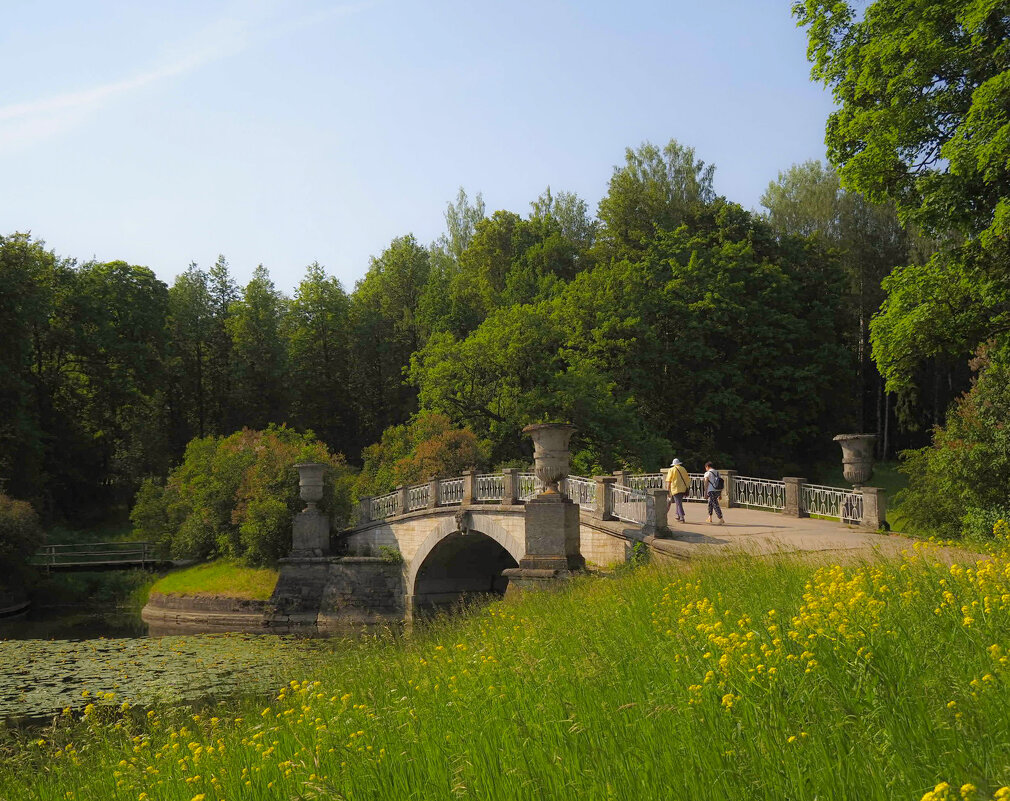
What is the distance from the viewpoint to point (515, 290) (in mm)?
42344

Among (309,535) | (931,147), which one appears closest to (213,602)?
(309,535)

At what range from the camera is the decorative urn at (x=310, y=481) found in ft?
90.2

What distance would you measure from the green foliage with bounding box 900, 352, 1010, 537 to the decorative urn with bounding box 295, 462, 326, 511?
16874 millimetres

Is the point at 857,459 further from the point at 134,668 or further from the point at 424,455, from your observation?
the point at 134,668

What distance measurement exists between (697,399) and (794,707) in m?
34.7

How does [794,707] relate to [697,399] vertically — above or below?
below

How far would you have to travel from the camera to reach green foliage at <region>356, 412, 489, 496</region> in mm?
28172

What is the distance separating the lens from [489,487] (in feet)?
78.0

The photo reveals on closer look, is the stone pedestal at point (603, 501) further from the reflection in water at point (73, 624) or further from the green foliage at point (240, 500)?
the reflection in water at point (73, 624)

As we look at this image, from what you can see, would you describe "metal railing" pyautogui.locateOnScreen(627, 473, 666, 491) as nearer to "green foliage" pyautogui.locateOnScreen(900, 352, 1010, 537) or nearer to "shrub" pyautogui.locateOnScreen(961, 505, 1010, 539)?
"green foliage" pyautogui.locateOnScreen(900, 352, 1010, 537)

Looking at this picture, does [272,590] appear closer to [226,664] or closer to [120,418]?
[226,664]

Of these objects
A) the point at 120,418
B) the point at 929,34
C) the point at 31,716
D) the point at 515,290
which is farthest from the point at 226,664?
the point at 120,418

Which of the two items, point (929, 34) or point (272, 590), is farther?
point (272, 590)

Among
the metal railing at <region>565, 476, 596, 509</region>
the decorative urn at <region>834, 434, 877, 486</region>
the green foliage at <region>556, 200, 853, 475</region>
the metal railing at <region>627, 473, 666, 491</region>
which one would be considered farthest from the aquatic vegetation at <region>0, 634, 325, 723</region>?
the green foliage at <region>556, 200, 853, 475</region>
